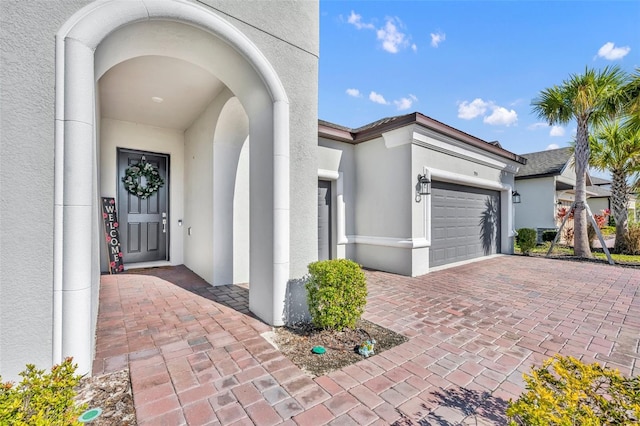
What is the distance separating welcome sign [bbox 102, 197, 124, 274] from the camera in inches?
237

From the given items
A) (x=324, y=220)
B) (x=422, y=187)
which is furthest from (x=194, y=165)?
(x=422, y=187)

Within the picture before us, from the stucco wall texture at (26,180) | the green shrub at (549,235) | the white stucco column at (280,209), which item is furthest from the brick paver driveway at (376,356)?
the green shrub at (549,235)

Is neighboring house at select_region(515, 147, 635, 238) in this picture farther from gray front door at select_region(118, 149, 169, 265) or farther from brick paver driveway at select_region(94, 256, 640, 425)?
gray front door at select_region(118, 149, 169, 265)

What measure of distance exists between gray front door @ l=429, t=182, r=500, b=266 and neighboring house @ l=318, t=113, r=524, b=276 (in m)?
0.03

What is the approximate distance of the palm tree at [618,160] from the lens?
10.2 m

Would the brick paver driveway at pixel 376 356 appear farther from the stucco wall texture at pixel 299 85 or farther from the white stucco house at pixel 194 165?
the stucco wall texture at pixel 299 85

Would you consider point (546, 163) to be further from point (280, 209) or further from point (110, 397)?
point (110, 397)

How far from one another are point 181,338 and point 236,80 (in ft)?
10.7

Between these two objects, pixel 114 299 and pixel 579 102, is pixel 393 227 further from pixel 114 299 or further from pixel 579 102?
pixel 579 102

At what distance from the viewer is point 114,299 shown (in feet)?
14.2

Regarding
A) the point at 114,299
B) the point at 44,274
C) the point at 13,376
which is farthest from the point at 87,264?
the point at 114,299

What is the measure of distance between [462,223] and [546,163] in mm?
10991

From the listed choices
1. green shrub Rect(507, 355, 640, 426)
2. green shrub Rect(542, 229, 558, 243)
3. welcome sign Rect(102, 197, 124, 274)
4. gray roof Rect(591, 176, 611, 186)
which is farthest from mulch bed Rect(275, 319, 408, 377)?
gray roof Rect(591, 176, 611, 186)

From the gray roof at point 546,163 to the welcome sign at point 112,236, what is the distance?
17.5 m
